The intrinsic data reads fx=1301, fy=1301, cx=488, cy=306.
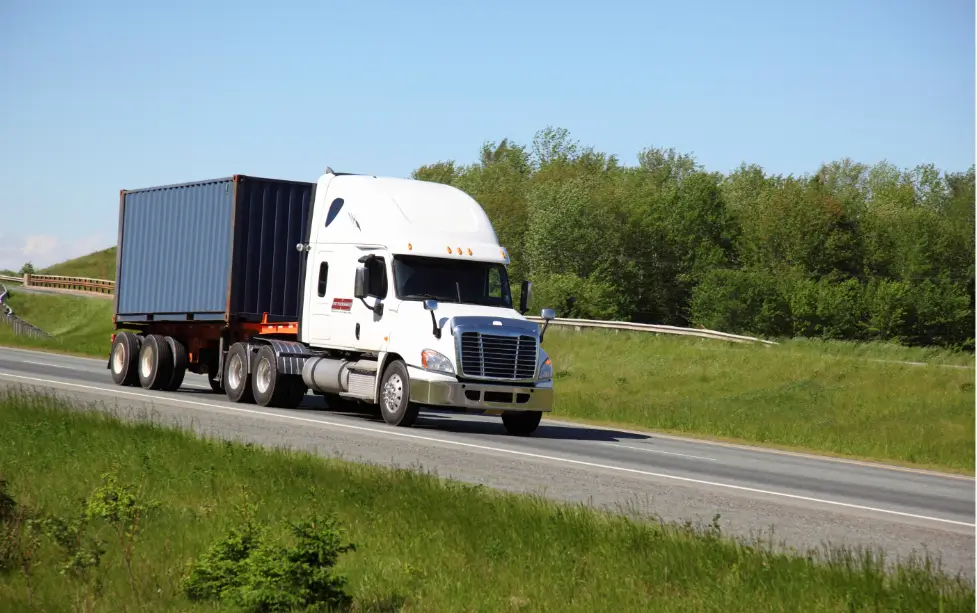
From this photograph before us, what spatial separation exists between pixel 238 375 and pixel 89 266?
94381mm

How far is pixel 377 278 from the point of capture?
21.6 metres

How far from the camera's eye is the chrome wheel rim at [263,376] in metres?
23.8

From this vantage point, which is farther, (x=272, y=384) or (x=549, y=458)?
(x=272, y=384)

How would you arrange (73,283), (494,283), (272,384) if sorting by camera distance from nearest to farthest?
(494,283), (272,384), (73,283)

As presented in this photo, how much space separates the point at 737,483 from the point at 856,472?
403 centimetres

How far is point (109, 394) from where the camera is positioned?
25.0 metres

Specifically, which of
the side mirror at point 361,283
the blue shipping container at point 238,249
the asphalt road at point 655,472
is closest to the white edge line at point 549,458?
the asphalt road at point 655,472

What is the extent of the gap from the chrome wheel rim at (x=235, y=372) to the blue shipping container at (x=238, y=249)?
0.80 m

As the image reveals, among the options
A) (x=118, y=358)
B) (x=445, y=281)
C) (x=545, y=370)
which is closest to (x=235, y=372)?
(x=118, y=358)

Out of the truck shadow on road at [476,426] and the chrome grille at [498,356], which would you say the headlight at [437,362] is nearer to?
the chrome grille at [498,356]

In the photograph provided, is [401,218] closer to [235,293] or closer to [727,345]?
[235,293]

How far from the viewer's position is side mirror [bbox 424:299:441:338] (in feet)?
66.5

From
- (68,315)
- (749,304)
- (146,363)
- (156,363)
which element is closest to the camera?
(156,363)

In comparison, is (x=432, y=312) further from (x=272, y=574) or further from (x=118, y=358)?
(x=272, y=574)
